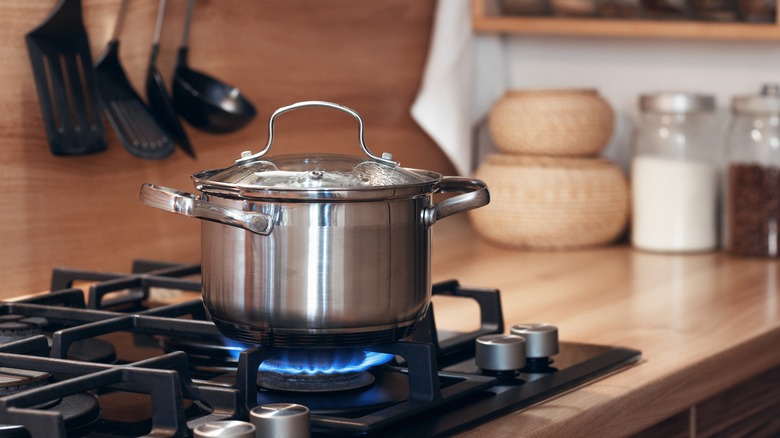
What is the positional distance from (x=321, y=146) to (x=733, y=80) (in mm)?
669

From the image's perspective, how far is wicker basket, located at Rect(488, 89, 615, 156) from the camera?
1.79 m

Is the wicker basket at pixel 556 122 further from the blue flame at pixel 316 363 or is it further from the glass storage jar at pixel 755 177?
the blue flame at pixel 316 363

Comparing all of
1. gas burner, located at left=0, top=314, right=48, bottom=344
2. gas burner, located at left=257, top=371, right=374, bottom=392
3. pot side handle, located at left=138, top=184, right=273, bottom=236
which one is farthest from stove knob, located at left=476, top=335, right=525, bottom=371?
gas burner, located at left=0, top=314, right=48, bottom=344

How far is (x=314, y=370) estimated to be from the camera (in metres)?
0.91

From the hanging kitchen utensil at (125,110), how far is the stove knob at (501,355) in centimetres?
56

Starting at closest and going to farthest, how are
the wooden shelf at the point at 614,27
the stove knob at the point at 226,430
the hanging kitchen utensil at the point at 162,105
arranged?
the stove knob at the point at 226,430 → the hanging kitchen utensil at the point at 162,105 → the wooden shelf at the point at 614,27

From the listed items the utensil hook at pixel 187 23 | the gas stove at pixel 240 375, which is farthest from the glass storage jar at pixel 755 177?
the utensil hook at pixel 187 23

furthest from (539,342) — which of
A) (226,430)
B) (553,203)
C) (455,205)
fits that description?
(553,203)

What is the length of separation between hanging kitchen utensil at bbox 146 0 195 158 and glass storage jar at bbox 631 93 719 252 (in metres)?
0.73

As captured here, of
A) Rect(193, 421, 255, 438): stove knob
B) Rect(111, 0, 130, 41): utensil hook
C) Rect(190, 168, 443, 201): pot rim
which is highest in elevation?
Rect(111, 0, 130, 41): utensil hook

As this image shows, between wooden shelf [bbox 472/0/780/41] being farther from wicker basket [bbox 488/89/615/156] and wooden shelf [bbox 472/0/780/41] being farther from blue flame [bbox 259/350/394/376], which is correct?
blue flame [bbox 259/350/394/376]

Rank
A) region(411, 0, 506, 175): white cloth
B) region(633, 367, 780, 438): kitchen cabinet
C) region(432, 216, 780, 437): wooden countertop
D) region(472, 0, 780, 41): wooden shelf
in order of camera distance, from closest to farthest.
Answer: region(432, 216, 780, 437): wooden countertop < region(633, 367, 780, 438): kitchen cabinet < region(472, 0, 780, 41): wooden shelf < region(411, 0, 506, 175): white cloth

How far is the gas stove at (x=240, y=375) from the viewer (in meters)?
0.78

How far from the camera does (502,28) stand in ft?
6.32
